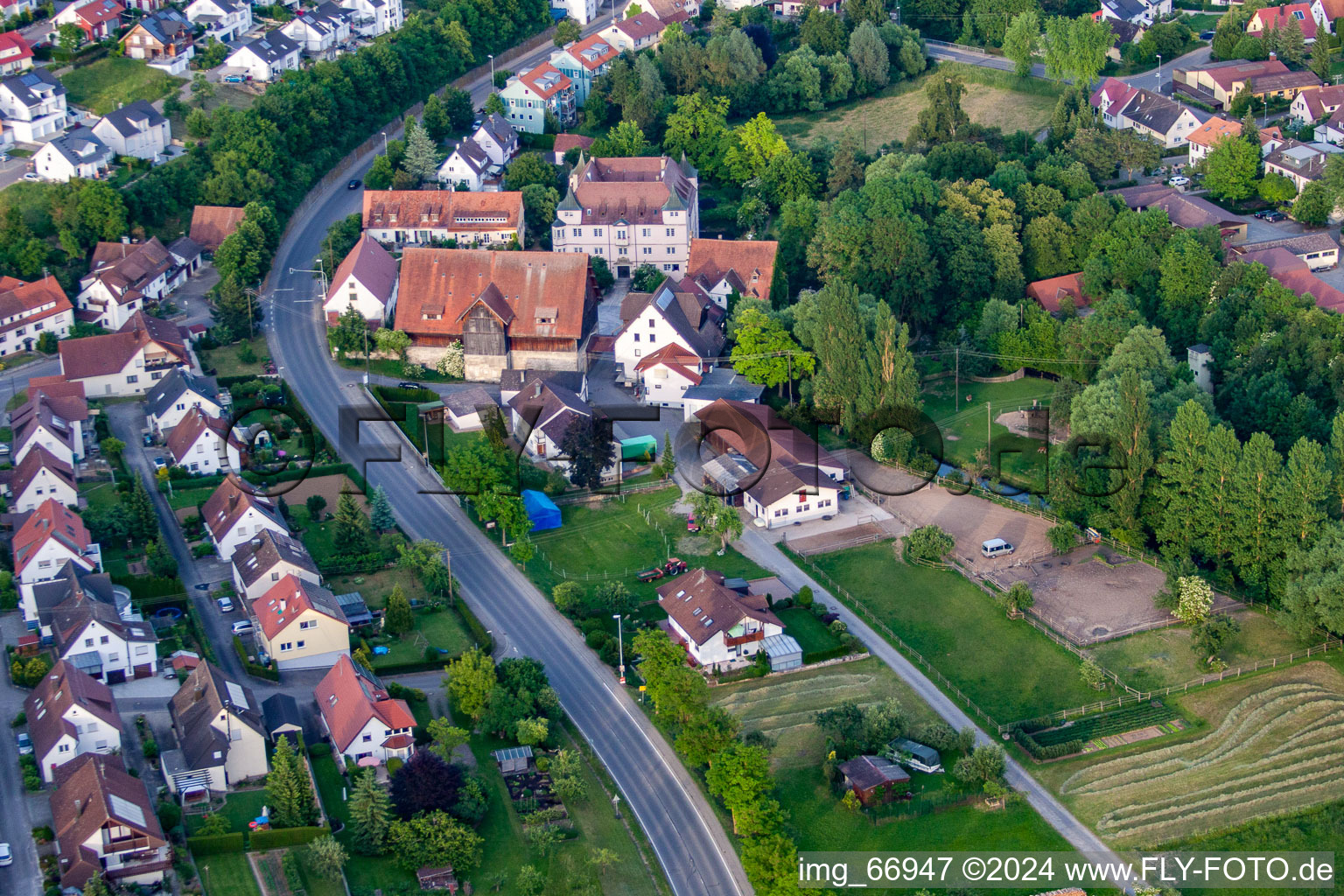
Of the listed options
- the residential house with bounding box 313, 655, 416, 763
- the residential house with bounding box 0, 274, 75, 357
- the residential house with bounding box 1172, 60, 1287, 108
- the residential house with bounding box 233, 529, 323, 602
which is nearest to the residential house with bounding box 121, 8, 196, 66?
the residential house with bounding box 0, 274, 75, 357

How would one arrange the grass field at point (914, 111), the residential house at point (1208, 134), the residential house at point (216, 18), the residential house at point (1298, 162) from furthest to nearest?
the grass field at point (914, 111)
the residential house at point (216, 18)
the residential house at point (1208, 134)
the residential house at point (1298, 162)

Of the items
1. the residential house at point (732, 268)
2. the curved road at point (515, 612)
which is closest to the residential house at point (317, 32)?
the curved road at point (515, 612)

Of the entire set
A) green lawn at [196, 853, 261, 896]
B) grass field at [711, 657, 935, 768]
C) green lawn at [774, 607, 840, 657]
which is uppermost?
green lawn at [196, 853, 261, 896]

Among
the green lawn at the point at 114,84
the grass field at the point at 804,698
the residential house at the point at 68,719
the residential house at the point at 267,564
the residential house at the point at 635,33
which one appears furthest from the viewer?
the residential house at the point at 635,33

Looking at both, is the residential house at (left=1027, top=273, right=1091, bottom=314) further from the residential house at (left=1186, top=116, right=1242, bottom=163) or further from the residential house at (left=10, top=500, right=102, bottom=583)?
the residential house at (left=10, top=500, right=102, bottom=583)

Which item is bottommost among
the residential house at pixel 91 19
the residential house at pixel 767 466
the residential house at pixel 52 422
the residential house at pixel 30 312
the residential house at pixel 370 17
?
the residential house at pixel 767 466

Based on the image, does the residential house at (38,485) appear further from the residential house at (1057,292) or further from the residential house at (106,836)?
the residential house at (1057,292)
